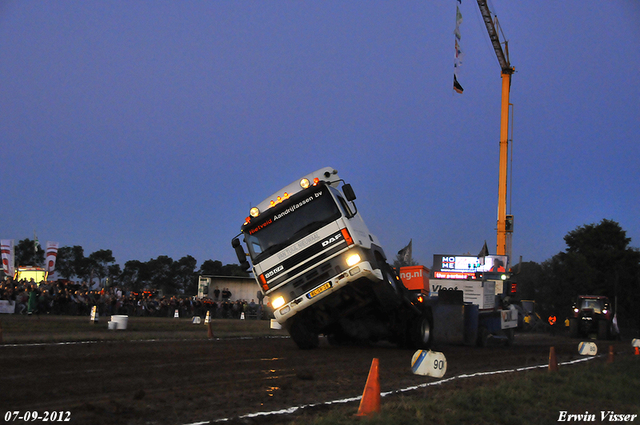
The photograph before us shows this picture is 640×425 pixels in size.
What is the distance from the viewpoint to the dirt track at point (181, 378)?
620 cm

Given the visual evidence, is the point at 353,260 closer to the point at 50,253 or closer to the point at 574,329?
the point at 574,329

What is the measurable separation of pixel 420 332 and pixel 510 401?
683cm

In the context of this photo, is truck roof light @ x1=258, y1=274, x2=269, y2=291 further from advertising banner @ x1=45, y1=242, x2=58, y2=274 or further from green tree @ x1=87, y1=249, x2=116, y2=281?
green tree @ x1=87, y1=249, x2=116, y2=281

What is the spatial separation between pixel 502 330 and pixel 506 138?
1250 inches

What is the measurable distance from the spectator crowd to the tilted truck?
16418 mm

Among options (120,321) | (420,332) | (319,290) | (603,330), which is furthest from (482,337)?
(603,330)

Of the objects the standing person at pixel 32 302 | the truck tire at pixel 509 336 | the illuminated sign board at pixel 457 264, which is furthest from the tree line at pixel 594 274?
the standing person at pixel 32 302

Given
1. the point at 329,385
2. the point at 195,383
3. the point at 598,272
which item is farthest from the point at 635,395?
the point at 598,272

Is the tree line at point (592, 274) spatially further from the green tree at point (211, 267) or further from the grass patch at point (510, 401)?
the green tree at point (211, 267)

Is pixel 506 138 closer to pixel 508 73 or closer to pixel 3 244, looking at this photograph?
pixel 508 73

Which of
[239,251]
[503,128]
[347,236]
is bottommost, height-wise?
[239,251]

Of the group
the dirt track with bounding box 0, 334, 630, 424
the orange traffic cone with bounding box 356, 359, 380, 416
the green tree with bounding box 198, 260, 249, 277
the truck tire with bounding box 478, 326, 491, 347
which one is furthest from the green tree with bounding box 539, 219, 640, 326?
the green tree with bounding box 198, 260, 249, 277

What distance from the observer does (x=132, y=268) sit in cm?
10506

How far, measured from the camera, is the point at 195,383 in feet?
26.1
